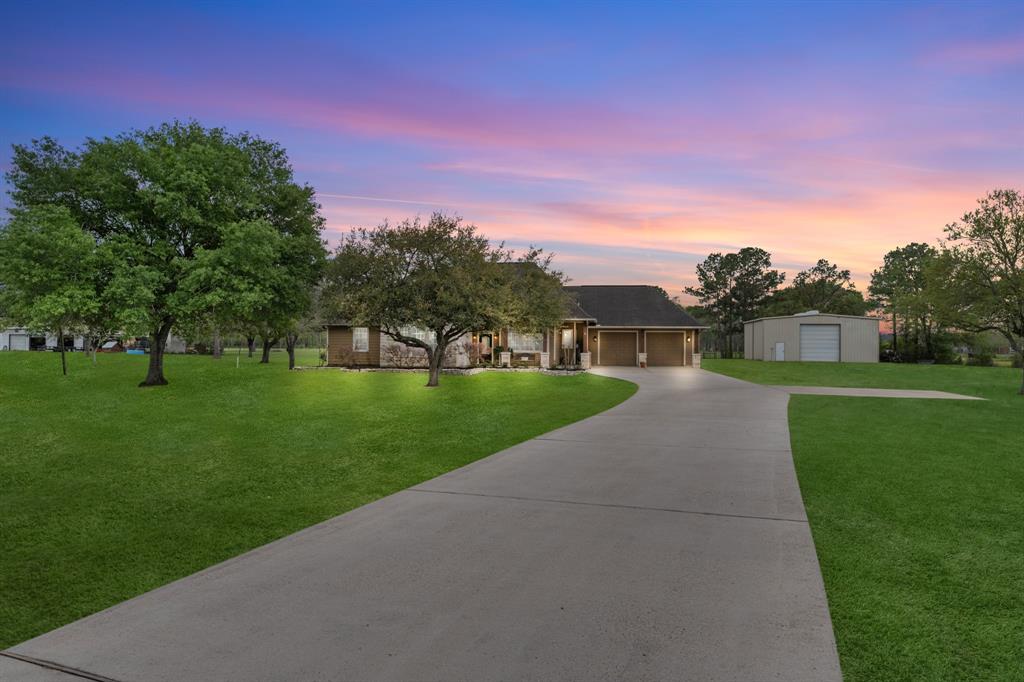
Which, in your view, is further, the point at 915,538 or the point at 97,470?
the point at 97,470

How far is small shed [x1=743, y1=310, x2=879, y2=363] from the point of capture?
43906mm

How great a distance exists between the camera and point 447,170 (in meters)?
26.9

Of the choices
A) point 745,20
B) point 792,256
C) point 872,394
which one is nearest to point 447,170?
point 745,20

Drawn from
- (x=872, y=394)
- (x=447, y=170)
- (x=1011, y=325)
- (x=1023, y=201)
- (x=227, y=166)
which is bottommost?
(x=872, y=394)

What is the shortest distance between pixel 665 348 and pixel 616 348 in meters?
3.47

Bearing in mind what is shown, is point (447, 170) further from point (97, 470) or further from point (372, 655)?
point (372, 655)

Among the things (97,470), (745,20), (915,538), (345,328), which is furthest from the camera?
(345,328)

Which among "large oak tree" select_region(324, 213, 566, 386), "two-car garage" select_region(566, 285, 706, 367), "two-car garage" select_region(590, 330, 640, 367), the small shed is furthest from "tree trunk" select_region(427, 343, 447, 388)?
the small shed

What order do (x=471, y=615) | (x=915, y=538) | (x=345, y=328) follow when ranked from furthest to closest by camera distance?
(x=345, y=328) < (x=915, y=538) < (x=471, y=615)

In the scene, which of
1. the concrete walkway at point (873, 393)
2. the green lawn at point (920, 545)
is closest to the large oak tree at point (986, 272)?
the concrete walkway at point (873, 393)

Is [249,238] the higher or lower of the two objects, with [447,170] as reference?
lower

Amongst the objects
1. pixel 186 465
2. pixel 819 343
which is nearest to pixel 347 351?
pixel 186 465

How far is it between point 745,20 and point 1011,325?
17366mm

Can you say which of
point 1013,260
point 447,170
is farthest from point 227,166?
point 1013,260
